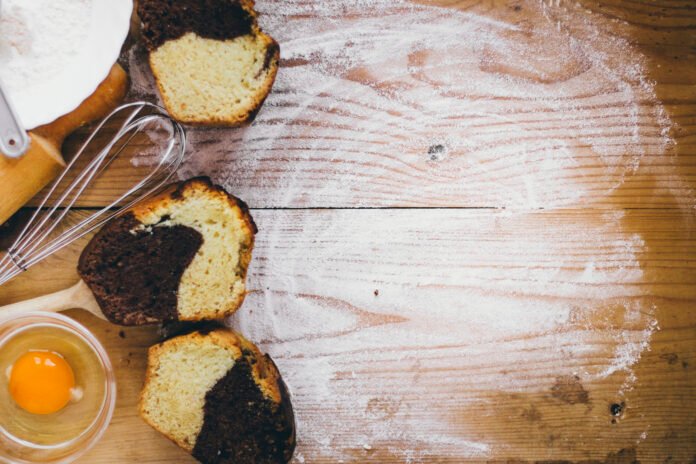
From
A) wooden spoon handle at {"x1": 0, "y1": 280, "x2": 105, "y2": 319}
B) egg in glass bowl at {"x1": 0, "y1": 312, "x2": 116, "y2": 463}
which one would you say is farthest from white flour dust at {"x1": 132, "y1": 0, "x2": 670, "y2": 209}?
egg in glass bowl at {"x1": 0, "y1": 312, "x2": 116, "y2": 463}

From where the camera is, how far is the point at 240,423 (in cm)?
124

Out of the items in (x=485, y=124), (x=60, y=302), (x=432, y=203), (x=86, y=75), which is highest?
(x=86, y=75)

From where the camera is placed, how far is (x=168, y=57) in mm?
1200

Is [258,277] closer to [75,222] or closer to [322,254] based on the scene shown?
[322,254]

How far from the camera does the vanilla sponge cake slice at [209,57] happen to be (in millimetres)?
1186

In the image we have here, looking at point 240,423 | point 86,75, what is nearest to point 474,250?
point 240,423

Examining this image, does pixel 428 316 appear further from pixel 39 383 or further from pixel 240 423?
pixel 39 383

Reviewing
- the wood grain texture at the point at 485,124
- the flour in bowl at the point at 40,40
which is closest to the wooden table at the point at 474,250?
the wood grain texture at the point at 485,124

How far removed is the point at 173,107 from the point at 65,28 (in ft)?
0.82

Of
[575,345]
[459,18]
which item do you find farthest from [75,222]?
[575,345]

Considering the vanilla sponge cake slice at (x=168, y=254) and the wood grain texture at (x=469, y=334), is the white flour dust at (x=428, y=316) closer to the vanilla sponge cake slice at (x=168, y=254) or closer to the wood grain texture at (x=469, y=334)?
the wood grain texture at (x=469, y=334)

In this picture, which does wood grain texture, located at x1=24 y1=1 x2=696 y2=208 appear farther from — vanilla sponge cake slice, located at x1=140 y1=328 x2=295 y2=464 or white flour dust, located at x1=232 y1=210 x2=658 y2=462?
vanilla sponge cake slice, located at x1=140 y1=328 x2=295 y2=464

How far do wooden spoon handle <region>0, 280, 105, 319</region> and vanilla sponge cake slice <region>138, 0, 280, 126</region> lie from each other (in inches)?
16.1

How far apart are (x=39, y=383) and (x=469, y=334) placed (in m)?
0.91
